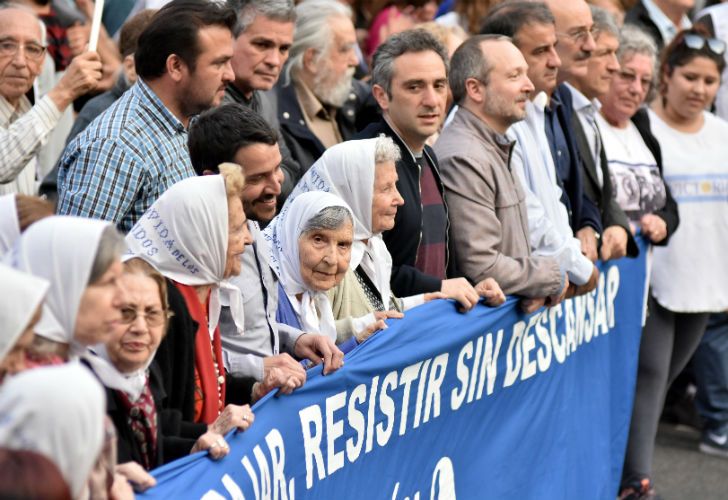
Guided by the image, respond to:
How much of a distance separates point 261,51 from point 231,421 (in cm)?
276

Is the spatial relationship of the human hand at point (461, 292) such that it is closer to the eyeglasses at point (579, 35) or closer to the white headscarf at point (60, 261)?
the eyeglasses at point (579, 35)

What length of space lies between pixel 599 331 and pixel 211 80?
2812 millimetres

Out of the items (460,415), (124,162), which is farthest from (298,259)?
(460,415)

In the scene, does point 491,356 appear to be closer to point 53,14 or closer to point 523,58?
point 523,58

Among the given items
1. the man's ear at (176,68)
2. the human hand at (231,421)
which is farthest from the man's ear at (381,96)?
the human hand at (231,421)

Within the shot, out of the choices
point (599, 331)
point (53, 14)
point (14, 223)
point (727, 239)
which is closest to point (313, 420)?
point (14, 223)

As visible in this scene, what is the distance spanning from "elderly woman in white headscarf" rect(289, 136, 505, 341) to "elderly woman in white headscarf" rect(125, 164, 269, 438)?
3.50ft

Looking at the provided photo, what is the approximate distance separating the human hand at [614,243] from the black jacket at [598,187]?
0.17 feet

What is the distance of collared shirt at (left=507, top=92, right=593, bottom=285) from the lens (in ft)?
22.1

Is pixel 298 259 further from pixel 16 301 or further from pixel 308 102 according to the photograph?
pixel 308 102

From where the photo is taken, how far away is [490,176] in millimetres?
6355

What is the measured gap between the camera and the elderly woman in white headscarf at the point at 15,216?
354 cm

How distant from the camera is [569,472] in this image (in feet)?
22.6

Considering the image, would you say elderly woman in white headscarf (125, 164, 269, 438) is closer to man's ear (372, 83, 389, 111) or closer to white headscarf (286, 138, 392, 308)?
white headscarf (286, 138, 392, 308)
